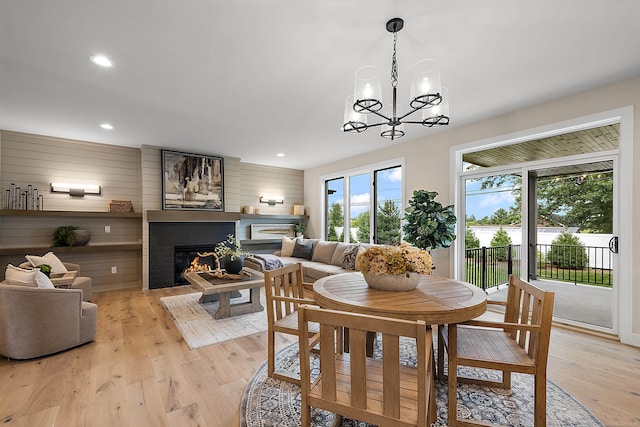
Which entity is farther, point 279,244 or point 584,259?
point 279,244

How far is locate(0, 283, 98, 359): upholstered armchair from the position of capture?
2.53m

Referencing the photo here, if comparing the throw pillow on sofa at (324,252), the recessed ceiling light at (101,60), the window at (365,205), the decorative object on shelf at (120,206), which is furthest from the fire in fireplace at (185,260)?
the recessed ceiling light at (101,60)

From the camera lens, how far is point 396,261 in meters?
2.02

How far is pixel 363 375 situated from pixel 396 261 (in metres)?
0.94

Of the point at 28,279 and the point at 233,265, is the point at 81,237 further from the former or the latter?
the point at 233,265

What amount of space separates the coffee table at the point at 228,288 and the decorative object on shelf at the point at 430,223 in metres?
2.24

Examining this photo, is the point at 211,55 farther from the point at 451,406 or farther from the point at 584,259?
the point at 584,259

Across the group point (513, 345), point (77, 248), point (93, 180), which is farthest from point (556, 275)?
point (93, 180)

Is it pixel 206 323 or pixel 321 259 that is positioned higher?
pixel 321 259

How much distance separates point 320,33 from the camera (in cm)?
220

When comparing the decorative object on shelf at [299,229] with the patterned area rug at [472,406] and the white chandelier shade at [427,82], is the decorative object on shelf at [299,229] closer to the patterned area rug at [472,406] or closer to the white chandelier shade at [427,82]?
the patterned area rug at [472,406]

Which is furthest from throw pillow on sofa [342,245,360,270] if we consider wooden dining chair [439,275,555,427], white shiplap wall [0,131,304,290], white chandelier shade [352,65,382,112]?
white shiplap wall [0,131,304,290]

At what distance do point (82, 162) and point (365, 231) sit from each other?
5.30 meters

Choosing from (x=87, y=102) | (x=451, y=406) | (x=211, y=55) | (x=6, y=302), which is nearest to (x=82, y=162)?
(x=87, y=102)
